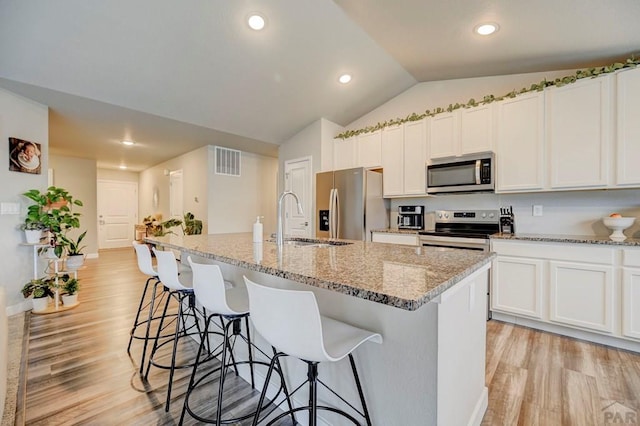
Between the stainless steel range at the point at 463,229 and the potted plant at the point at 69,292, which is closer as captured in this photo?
the stainless steel range at the point at 463,229

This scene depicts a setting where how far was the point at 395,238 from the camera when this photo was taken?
363 centimetres

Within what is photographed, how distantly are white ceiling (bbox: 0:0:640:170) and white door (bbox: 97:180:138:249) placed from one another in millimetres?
4831

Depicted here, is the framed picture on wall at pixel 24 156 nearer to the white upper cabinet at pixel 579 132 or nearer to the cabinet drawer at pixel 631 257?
the white upper cabinet at pixel 579 132

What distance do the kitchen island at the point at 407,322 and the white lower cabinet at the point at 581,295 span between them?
163 centimetres

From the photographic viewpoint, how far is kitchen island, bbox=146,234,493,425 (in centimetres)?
97

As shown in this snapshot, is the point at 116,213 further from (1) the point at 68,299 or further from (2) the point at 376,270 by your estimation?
(2) the point at 376,270

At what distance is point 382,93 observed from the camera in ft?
13.7

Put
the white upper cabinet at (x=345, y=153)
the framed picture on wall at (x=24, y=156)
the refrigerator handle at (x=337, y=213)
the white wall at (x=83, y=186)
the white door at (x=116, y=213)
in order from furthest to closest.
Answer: the white door at (x=116, y=213), the white wall at (x=83, y=186), the white upper cabinet at (x=345, y=153), the refrigerator handle at (x=337, y=213), the framed picture on wall at (x=24, y=156)

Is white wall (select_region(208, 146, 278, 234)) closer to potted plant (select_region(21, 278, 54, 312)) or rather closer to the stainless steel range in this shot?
potted plant (select_region(21, 278, 54, 312))

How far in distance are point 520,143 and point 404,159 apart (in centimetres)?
128

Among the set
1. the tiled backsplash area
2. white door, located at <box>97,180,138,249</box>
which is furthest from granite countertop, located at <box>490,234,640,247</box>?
white door, located at <box>97,180,138,249</box>

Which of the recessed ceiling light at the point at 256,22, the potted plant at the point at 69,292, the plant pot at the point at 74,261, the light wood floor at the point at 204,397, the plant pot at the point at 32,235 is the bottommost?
the light wood floor at the point at 204,397

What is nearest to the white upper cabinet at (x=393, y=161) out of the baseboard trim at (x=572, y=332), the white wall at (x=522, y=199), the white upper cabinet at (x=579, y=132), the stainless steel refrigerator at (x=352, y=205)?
the stainless steel refrigerator at (x=352, y=205)

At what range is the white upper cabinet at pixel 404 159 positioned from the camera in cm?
367
